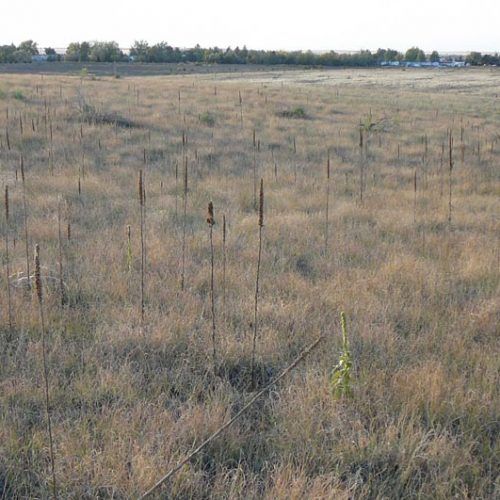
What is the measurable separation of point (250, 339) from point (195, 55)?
8227 centimetres

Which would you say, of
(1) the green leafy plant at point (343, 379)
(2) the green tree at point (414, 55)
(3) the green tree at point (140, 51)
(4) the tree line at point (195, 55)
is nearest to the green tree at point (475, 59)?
(4) the tree line at point (195, 55)

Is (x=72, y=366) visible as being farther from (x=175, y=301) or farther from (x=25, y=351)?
(x=175, y=301)

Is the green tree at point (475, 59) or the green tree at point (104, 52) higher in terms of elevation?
the green tree at point (475, 59)

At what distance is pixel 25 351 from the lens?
3781mm

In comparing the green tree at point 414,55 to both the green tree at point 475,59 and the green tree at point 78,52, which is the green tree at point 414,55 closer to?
the green tree at point 475,59

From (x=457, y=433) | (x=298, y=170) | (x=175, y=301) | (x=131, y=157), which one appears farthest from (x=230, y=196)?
(x=457, y=433)

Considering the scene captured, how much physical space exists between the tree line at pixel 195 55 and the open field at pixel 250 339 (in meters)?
59.6

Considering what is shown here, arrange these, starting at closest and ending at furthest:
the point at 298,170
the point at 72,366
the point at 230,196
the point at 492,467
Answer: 1. the point at 492,467
2. the point at 72,366
3. the point at 230,196
4. the point at 298,170

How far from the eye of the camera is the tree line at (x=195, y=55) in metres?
67.9

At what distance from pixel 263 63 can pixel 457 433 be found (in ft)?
270

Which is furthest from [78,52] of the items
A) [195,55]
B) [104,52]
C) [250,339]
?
[250,339]

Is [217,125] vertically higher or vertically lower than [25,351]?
higher

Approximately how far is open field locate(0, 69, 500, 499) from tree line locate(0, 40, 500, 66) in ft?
196

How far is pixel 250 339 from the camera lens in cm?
401
